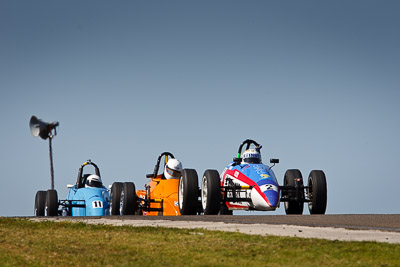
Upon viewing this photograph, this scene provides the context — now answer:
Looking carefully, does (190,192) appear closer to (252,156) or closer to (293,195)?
(252,156)

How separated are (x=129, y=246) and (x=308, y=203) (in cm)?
1286

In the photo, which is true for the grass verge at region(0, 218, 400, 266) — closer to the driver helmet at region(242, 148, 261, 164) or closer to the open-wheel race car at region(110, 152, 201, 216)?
the open-wheel race car at region(110, 152, 201, 216)

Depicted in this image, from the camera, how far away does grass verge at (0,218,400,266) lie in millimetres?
8008

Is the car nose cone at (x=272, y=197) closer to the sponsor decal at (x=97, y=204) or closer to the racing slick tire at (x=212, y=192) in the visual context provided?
the racing slick tire at (x=212, y=192)

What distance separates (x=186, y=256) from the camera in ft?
27.6

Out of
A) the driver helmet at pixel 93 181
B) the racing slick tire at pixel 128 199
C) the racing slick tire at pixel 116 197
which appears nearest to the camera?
the racing slick tire at pixel 128 199

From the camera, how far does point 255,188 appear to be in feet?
64.6

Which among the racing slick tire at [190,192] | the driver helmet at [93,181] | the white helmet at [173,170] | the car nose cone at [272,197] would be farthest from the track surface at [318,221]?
the driver helmet at [93,181]

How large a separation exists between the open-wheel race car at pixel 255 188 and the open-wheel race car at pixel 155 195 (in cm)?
111

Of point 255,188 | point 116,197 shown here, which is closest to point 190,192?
point 255,188

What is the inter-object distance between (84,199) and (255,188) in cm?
1044

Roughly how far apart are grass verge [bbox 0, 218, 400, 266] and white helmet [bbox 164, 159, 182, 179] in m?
13.6

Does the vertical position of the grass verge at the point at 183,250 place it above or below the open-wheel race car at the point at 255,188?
below

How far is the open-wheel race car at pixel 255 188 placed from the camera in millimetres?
19031
